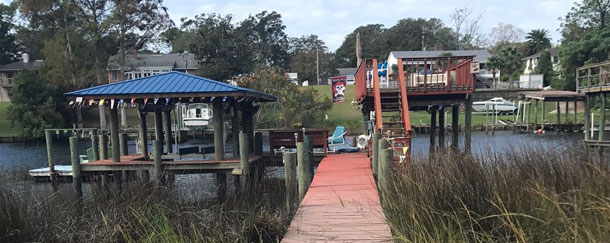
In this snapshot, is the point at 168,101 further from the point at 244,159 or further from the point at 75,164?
the point at 75,164

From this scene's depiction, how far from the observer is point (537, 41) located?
65.7 metres

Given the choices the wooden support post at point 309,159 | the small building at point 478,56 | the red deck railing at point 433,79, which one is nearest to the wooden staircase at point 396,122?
the red deck railing at point 433,79

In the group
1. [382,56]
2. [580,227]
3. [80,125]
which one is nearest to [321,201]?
[580,227]

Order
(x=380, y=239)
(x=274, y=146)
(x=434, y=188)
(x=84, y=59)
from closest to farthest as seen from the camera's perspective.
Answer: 1. (x=380, y=239)
2. (x=434, y=188)
3. (x=274, y=146)
4. (x=84, y=59)

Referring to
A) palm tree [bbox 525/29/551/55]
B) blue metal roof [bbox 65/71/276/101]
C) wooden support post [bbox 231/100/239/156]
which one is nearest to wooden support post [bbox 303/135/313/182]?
blue metal roof [bbox 65/71/276/101]

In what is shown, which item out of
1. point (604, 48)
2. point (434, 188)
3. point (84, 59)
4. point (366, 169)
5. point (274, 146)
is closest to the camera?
point (434, 188)

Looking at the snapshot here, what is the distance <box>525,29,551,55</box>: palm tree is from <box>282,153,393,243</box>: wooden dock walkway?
68161mm

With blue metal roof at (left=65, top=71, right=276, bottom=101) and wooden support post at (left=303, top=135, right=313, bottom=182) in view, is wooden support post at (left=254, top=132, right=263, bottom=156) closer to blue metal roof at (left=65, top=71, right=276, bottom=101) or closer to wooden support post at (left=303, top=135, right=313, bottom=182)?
blue metal roof at (left=65, top=71, right=276, bottom=101)

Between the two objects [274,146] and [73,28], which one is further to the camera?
[73,28]

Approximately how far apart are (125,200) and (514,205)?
5520 millimetres

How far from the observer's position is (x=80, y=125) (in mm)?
39094

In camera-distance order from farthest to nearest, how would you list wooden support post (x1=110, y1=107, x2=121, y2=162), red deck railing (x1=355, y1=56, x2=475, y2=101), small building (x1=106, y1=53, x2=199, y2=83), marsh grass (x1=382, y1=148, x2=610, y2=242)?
small building (x1=106, y1=53, x2=199, y2=83) < red deck railing (x1=355, y1=56, x2=475, y2=101) < wooden support post (x1=110, y1=107, x2=121, y2=162) < marsh grass (x1=382, y1=148, x2=610, y2=242)

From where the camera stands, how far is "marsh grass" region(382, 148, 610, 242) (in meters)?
3.81

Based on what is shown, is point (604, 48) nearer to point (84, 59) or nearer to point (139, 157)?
point (139, 157)
